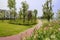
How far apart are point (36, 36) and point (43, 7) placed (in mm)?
43571

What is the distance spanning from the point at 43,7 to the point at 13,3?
11.9 m

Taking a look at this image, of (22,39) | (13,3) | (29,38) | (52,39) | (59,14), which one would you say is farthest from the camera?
(13,3)

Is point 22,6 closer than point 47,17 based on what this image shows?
No

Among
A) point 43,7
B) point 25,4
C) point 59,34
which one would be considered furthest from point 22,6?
point 59,34

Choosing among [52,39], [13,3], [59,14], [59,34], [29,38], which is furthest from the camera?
[13,3]

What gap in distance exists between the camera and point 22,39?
6000 mm

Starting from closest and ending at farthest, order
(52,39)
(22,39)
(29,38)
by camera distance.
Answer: (52,39)
(22,39)
(29,38)

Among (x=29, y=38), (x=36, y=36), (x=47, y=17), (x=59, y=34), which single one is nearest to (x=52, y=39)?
(x=36, y=36)

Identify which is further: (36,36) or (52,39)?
(36,36)

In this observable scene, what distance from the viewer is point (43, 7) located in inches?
1943

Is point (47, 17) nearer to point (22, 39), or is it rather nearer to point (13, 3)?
point (13, 3)

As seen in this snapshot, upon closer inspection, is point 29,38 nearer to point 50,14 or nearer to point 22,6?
point 50,14

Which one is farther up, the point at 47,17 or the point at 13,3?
the point at 13,3

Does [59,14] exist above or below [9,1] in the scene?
below
